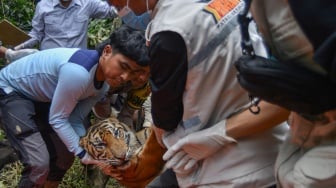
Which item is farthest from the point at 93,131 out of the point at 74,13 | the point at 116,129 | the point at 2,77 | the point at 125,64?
the point at 74,13

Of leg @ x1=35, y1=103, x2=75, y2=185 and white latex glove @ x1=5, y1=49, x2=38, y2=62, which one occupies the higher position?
white latex glove @ x1=5, y1=49, x2=38, y2=62

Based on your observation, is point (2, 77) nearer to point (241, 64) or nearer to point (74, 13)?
point (74, 13)

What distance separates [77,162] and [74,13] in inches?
63.0

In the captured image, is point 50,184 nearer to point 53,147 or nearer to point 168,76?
point 53,147

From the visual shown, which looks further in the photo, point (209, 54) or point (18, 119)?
point (18, 119)

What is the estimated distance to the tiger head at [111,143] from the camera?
2.88 meters

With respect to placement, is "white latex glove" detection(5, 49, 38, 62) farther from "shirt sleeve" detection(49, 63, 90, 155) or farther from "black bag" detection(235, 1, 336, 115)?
"black bag" detection(235, 1, 336, 115)

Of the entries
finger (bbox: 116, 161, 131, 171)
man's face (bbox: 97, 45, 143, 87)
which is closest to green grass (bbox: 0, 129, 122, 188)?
man's face (bbox: 97, 45, 143, 87)

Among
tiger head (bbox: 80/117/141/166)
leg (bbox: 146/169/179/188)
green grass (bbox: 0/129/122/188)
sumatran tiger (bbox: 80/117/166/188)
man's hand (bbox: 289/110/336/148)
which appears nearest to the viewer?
man's hand (bbox: 289/110/336/148)

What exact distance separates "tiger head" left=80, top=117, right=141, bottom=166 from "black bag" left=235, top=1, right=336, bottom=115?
5.12ft

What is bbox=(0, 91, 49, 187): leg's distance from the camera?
3.46 meters

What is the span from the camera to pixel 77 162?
4.49 metres

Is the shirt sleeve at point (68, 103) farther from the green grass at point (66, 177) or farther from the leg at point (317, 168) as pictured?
the leg at point (317, 168)

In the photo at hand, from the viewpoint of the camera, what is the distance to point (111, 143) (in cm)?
298
